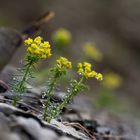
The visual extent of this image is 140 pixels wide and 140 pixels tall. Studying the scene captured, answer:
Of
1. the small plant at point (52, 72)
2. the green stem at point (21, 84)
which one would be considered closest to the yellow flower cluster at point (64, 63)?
the small plant at point (52, 72)

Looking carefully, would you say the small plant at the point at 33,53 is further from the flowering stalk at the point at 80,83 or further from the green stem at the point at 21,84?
the flowering stalk at the point at 80,83

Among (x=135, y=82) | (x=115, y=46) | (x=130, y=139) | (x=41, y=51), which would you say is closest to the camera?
(x=41, y=51)

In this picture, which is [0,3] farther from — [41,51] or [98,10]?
[41,51]

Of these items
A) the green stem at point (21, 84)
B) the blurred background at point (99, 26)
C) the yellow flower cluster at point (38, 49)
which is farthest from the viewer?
the blurred background at point (99, 26)

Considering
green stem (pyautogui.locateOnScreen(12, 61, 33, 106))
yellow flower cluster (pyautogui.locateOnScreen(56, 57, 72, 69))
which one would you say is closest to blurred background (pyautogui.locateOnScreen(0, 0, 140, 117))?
green stem (pyautogui.locateOnScreen(12, 61, 33, 106))

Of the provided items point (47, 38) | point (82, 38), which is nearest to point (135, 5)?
point (82, 38)

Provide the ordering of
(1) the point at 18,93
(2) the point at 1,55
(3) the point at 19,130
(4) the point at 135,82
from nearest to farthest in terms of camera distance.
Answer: (3) the point at 19,130 < (1) the point at 18,93 < (2) the point at 1,55 < (4) the point at 135,82
